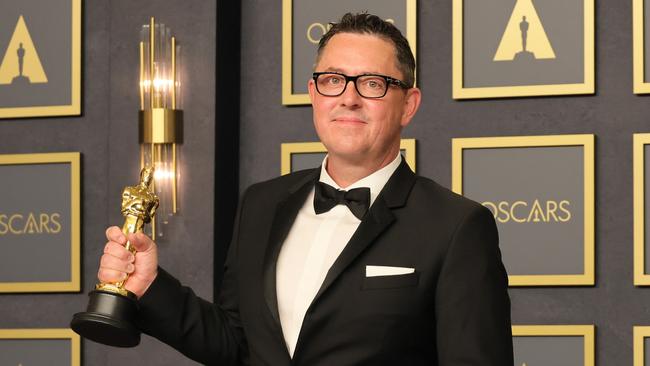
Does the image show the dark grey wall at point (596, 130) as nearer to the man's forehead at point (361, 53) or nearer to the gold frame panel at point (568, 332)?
the gold frame panel at point (568, 332)

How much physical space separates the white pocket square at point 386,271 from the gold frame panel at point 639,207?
189cm

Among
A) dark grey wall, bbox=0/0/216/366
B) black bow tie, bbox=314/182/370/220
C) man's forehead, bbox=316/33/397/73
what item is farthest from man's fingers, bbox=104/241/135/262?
dark grey wall, bbox=0/0/216/366

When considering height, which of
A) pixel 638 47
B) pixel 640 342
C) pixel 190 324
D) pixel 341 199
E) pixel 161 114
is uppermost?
pixel 638 47

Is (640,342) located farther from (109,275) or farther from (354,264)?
(109,275)

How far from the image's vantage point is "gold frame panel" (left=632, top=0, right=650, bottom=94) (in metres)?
3.54

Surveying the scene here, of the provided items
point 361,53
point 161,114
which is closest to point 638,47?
point 161,114

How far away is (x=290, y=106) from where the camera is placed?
12.7ft

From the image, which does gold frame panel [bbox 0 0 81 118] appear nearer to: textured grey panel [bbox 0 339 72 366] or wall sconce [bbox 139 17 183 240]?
wall sconce [bbox 139 17 183 240]

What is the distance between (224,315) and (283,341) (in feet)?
0.71

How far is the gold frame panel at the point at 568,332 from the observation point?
3535mm

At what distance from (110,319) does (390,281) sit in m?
0.47

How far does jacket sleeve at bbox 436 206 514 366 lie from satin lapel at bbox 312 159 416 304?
0.13m

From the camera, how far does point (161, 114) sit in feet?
12.2

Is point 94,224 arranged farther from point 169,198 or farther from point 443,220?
point 443,220
